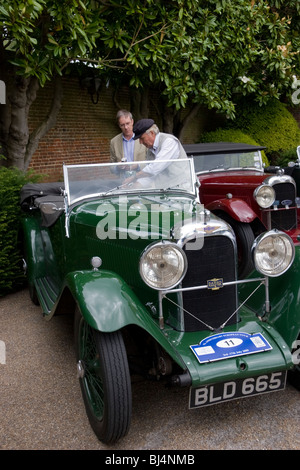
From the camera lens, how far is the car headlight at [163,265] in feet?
7.57

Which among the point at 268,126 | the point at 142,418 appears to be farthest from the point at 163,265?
the point at 268,126

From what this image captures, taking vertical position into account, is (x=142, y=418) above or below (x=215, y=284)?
below

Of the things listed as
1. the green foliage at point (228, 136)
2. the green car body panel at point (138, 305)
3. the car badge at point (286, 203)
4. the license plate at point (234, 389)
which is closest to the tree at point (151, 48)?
the green foliage at point (228, 136)

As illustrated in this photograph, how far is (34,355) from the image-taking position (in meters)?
3.42

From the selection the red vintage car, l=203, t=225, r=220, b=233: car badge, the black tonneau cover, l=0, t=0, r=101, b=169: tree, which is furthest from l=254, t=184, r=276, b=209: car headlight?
l=0, t=0, r=101, b=169: tree

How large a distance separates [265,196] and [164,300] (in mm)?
2499

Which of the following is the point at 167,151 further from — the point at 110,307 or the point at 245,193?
the point at 245,193

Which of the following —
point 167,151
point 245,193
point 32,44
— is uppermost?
point 32,44

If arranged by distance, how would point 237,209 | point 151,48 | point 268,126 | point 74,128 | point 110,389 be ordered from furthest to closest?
point 268,126 < point 74,128 < point 151,48 < point 237,209 < point 110,389

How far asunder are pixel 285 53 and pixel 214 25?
2927 mm

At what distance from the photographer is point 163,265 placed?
93.2 inches

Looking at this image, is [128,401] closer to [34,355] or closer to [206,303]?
[206,303]

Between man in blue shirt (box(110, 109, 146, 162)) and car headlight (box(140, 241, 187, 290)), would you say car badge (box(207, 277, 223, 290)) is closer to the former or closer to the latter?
car headlight (box(140, 241, 187, 290))
